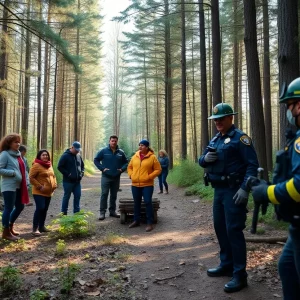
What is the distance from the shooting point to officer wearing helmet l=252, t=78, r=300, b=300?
7.68 ft

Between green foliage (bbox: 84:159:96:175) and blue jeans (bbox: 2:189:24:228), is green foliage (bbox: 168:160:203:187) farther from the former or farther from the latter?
green foliage (bbox: 84:159:96:175)

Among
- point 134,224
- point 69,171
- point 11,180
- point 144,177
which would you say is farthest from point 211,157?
point 69,171

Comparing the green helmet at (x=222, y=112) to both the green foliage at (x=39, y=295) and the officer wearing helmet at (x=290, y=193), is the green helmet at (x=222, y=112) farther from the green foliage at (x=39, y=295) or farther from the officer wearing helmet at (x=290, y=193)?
the green foliage at (x=39, y=295)

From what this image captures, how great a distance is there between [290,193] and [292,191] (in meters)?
0.02

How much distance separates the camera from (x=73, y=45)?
2355 cm

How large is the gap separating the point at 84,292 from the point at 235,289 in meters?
1.94

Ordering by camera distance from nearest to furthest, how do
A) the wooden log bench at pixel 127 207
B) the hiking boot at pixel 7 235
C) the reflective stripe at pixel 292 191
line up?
the reflective stripe at pixel 292 191 → the hiking boot at pixel 7 235 → the wooden log bench at pixel 127 207

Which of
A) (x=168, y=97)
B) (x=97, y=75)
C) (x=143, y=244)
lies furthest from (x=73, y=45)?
(x=143, y=244)

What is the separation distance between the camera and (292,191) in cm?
229

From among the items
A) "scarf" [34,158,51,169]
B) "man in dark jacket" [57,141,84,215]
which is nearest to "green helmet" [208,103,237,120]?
"scarf" [34,158,51,169]

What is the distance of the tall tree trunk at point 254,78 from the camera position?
8.13 meters

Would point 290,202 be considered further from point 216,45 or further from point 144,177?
point 216,45

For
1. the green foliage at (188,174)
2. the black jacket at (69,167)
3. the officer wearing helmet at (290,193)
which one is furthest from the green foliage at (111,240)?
the green foliage at (188,174)

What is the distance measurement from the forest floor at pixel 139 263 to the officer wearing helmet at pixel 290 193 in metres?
1.26
